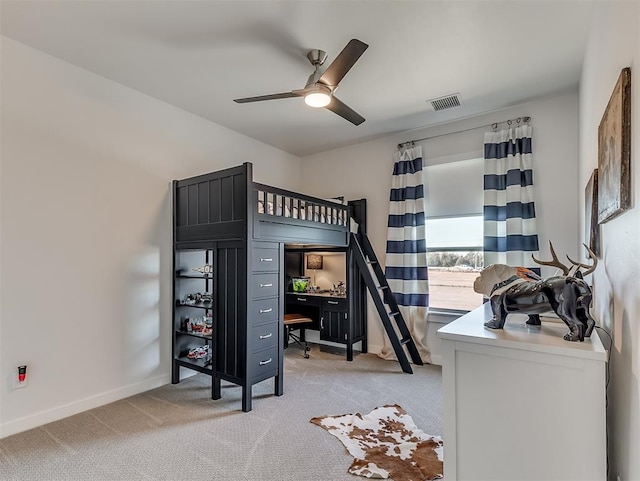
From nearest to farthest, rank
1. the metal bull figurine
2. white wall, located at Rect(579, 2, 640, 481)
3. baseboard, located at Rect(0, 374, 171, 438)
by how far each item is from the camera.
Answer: white wall, located at Rect(579, 2, 640, 481) < the metal bull figurine < baseboard, located at Rect(0, 374, 171, 438)

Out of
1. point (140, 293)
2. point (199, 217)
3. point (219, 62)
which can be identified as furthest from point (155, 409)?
point (219, 62)

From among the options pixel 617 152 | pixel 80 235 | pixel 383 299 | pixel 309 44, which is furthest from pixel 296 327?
pixel 617 152

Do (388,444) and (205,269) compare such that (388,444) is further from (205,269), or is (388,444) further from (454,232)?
(454,232)

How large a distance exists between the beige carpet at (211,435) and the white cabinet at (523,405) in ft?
3.04

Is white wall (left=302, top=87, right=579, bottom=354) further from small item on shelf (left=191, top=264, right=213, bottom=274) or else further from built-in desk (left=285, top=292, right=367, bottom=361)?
small item on shelf (left=191, top=264, right=213, bottom=274)

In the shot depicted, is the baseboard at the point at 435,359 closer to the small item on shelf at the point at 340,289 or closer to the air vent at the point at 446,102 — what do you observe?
the small item on shelf at the point at 340,289

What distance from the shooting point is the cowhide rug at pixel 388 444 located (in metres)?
2.01

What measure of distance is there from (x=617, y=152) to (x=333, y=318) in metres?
3.46

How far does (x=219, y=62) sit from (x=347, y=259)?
2557 millimetres

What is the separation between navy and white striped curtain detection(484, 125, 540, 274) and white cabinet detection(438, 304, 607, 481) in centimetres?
212

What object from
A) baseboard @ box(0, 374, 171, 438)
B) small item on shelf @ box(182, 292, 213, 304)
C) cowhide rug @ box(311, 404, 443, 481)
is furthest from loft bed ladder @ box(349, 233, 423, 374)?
baseboard @ box(0, 374, 171, 438)

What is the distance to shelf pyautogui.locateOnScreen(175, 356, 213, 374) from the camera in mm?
3156

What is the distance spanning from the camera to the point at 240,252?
2930 millimetres

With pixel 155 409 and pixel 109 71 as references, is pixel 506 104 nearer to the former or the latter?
pixel 109 71
